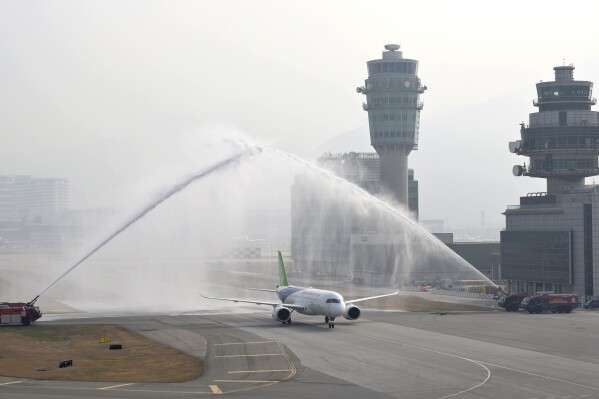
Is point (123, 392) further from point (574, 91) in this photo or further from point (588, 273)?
point (574, 91)

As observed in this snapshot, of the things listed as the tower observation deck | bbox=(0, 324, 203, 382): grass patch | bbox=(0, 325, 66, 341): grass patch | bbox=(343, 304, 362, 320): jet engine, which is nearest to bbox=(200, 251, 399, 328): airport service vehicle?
bbox=(343, 304, 362, 320): jet engine

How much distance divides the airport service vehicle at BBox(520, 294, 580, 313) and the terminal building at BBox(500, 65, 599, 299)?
21384 mm

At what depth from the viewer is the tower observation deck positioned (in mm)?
175750

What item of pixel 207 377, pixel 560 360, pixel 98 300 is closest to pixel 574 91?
pixel 98 300

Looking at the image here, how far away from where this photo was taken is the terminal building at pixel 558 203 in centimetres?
15150

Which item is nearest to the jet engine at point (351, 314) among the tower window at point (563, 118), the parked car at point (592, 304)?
the parked car at point (592, 304)

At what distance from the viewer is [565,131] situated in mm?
175750

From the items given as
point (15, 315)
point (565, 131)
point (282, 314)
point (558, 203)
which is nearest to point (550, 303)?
point (558, 203)

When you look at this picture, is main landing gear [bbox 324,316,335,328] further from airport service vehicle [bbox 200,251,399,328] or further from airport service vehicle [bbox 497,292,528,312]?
airport service vehicle [bbox 497,292,528,312]

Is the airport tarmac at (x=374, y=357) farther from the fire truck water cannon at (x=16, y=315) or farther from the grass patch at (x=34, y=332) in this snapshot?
the grass patch at (x=34, y=332)

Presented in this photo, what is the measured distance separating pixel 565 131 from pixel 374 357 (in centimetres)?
11093

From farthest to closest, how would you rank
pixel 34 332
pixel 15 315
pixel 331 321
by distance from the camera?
pixel 15 315
pixel 331 321
pixel 34 332

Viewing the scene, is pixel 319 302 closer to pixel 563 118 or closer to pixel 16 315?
pixel 16 315

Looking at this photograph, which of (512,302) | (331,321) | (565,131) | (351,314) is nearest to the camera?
(331,321)
